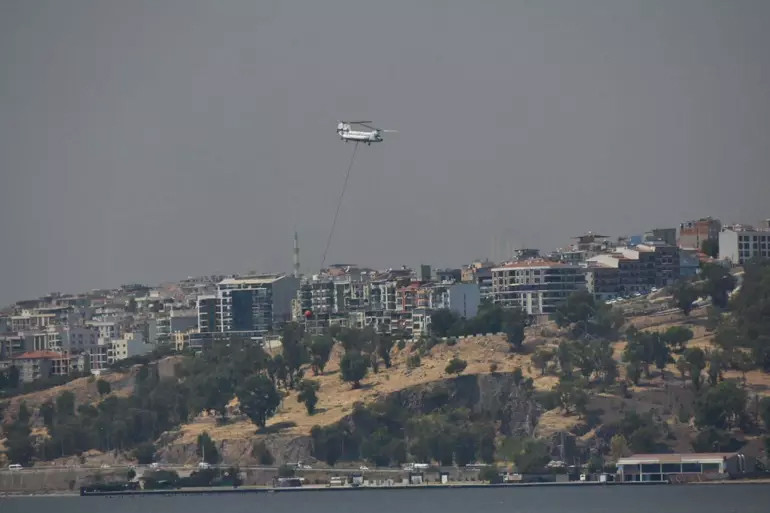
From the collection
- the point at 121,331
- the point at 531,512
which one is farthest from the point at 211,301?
the point at 531,512

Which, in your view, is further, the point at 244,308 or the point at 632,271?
the point at 244,308

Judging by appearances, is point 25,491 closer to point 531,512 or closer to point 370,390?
point 370,390

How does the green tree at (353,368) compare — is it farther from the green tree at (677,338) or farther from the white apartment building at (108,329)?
the white apartment building at (108,329)

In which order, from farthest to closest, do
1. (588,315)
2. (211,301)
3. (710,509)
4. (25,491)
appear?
(211,301) < (588,315) < (25,491) < (710,509)

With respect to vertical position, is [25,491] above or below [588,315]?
below

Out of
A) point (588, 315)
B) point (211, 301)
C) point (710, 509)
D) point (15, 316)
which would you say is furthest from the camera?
point (15, 316)

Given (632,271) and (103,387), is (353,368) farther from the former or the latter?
(632,271)

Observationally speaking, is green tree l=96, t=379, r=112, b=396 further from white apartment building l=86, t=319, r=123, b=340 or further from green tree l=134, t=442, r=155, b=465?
white apartment building l=86, t=319, r=123, b=340

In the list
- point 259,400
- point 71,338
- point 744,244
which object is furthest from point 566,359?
point 71,338
